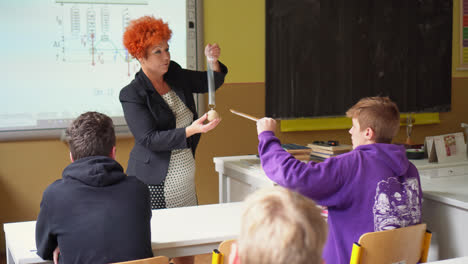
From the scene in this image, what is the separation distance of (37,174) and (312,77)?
2.33 m

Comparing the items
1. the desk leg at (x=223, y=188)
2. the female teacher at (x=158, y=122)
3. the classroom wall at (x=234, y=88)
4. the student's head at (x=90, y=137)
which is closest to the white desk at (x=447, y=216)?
the female teacher at (x=158, y=122)

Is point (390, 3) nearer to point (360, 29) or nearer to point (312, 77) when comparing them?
point (360, 29)

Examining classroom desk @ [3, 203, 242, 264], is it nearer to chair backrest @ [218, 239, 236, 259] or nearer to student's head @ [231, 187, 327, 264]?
chair backrest @ [218, 239, 236, 259]

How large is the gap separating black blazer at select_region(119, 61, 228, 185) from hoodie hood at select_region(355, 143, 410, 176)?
89cm

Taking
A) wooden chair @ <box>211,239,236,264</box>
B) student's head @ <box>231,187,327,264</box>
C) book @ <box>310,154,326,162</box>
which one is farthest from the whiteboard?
student's head @ <box>231,187,327,264</box>

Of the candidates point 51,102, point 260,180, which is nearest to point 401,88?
point 260,180

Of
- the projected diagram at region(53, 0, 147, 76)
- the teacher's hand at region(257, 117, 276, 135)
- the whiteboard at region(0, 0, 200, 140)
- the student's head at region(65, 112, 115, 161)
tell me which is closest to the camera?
the student's head at region(65, 112, 115, 161)

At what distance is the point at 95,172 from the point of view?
1.69 metres

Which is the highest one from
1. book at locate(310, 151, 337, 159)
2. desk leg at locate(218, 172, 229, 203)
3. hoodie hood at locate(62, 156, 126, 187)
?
hoodie hood at locate(62, 156, 126, 187)

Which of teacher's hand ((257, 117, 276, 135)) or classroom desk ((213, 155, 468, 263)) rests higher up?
teacher's hand ((257, 117, 276, 135))

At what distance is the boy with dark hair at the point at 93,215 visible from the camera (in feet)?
5.48

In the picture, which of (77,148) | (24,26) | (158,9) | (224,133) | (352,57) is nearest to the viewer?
(77,148)

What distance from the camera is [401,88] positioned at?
501 centimetres

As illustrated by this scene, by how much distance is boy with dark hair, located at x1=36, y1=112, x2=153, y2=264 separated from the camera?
5.48ft
